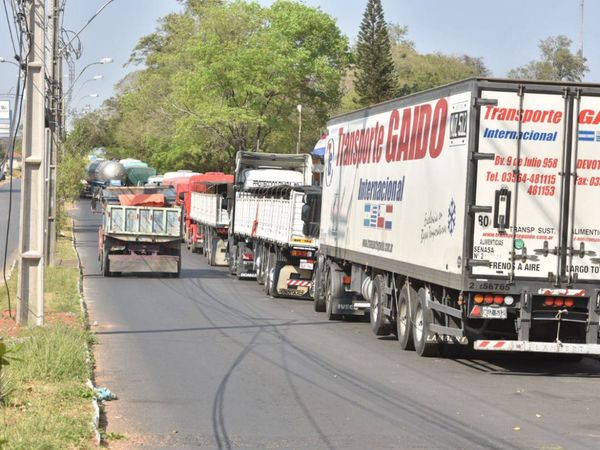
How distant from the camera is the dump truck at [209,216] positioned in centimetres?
3625

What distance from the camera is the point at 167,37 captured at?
111125mm

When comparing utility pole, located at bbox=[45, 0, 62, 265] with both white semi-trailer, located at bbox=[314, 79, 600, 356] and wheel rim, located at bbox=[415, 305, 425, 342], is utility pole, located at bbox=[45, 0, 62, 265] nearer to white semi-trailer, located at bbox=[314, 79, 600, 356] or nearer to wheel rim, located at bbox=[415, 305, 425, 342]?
wheel rim, located at bbox=[415, 305, 425, 342]

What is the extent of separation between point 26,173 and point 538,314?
25.7ft

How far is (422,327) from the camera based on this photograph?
50.9ft

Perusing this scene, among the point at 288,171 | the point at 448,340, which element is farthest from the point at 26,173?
the point at 288,171

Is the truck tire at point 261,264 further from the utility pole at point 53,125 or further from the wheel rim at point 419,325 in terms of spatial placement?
the wheel rim at point 419,325

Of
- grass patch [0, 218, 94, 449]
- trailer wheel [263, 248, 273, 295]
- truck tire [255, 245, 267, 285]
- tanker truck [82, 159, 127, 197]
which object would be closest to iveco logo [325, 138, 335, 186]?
trailer wheel [263, 248, 273, 295]

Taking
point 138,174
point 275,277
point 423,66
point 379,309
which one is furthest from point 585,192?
point 423,66

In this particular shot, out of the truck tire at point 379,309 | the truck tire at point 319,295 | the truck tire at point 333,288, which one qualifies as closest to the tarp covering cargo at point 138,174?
the truck tire at point 319,295

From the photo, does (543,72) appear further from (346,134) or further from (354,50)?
(346,134)

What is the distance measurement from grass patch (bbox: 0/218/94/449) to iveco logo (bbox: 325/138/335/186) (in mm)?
6522

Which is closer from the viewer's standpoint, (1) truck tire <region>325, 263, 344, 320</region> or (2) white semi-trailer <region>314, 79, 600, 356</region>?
(2) white semi-trailer <region>314, 79, 600, 356</region>

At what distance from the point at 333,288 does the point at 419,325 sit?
17.5ft

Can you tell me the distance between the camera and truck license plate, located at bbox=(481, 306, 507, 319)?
13.7 meters
